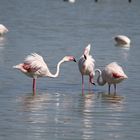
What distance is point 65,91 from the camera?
48.8 feet

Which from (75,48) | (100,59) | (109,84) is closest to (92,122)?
(109,84)

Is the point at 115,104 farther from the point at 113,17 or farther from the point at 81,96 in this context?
the point at 113,17

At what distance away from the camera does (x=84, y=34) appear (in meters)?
26.8

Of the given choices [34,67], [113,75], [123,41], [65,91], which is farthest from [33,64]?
[123,41]

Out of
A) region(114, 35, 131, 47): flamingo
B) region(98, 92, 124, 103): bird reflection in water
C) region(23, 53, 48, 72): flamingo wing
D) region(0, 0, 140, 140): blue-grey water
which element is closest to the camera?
region(0, 0, 140, 140): blue-grey water

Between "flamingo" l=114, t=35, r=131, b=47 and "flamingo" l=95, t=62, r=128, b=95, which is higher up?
"flamingo" l=114, t=35, r=131, b=47

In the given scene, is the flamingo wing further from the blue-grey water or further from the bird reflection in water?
the bird reflection in water

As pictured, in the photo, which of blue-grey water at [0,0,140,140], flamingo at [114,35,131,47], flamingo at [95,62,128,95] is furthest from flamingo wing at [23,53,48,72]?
flamingo at [114,35,131,47]

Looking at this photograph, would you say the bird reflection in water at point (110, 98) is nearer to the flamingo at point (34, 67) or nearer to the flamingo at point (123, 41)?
the flamingo at point (34, 67)

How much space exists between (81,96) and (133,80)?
2.20 meters

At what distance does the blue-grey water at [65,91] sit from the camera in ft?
36.1

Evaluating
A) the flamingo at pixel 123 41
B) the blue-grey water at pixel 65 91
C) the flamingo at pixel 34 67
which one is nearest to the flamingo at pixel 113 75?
the blue-grey water at pixel 65 91

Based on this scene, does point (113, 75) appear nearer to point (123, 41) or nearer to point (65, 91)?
point (65, 91)

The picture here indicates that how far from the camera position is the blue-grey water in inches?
433
